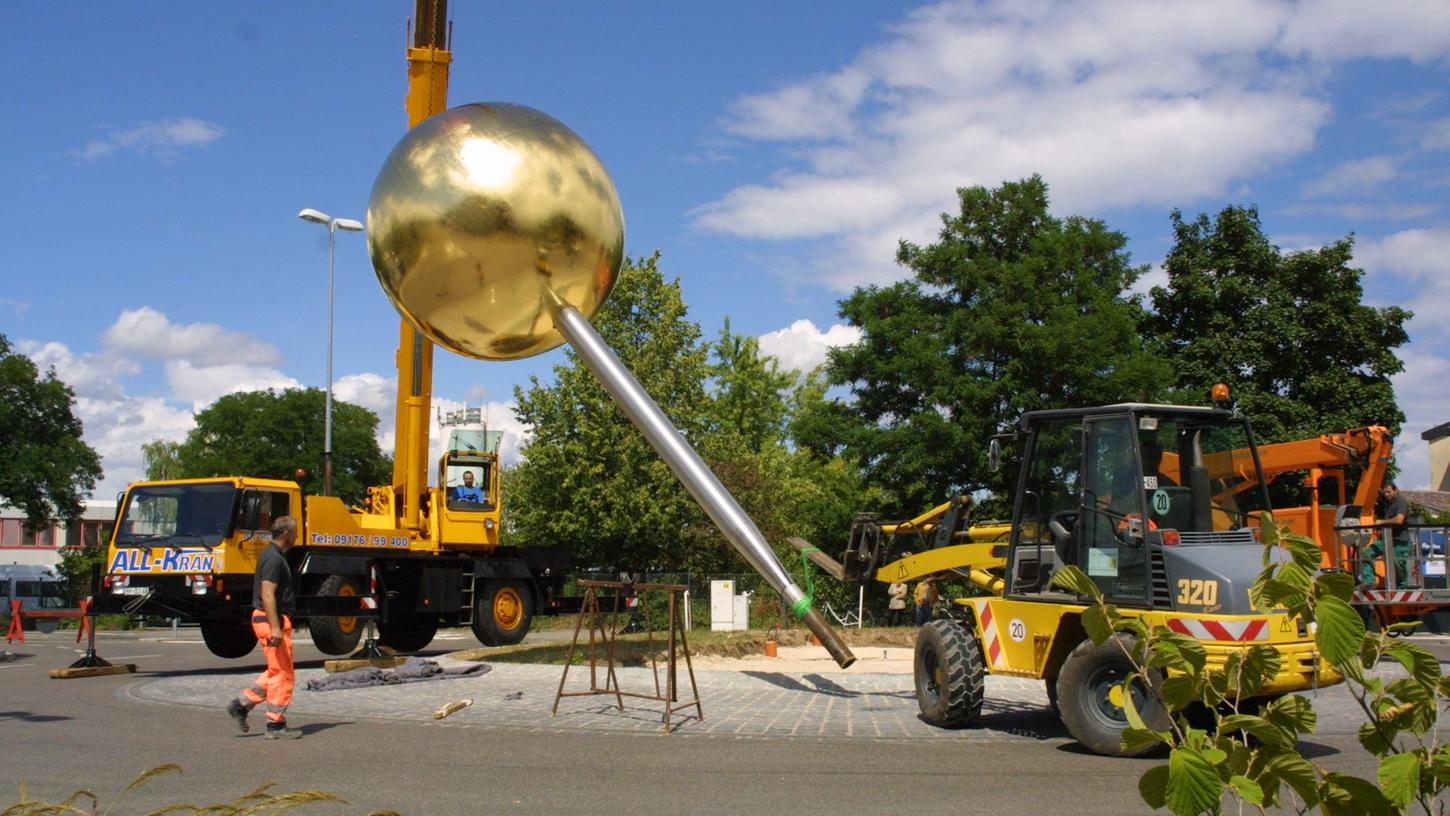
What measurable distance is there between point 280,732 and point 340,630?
305 inches

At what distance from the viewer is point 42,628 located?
38.9 metres

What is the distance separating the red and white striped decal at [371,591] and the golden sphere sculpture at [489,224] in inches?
502

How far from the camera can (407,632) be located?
1931 centimetres

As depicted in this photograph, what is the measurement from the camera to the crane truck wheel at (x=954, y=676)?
10.4 meters

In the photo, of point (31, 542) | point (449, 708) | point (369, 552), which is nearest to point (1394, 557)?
point (449, 708)

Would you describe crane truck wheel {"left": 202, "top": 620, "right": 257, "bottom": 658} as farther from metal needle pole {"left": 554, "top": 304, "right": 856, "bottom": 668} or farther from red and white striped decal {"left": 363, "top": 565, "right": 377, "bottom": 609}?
metal needle pole {"left": 554, "top": 304, "right": 856, "bottom": 668}

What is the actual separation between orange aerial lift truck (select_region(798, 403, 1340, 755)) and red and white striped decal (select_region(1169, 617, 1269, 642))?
10mm

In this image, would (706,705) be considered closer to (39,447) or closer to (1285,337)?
(1285,337)

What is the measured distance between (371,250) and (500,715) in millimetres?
7864

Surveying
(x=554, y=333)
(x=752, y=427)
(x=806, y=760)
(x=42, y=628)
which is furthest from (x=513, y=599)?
(x=752, y=427)

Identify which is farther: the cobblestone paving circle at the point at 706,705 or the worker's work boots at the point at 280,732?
the cobblestone paving circle at the point at 706,705

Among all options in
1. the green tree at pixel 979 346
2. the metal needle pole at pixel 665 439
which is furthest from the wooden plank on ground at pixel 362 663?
the green tree at pixel 979 346

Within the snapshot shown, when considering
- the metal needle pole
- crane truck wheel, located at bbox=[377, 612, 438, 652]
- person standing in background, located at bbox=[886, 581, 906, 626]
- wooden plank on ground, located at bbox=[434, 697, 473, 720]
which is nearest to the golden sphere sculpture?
the metal needle pole

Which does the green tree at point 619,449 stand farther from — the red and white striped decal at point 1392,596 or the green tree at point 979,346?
the red and white striped decal at point 1392,596
